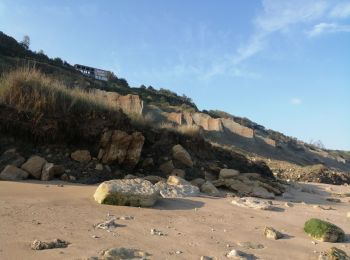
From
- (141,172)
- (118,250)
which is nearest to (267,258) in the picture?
(118,250)

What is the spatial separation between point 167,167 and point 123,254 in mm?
5611

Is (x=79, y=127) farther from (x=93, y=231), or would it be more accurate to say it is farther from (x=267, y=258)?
(x=267, y=258)

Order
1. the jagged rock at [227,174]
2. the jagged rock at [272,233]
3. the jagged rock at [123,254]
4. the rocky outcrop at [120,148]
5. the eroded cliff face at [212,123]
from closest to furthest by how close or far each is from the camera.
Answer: the jagged rock at [123,254], the jagged rock at [272,233], the rocky outcrop at [120,148], the jagged rock at [227,174], the eroded cliff face at [212,123]

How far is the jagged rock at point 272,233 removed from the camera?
19.6 ft

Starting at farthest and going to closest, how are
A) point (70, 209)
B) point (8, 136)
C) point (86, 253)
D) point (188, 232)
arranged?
point (8, 136), point (70, 209), point (188, 232), point (86, 253)

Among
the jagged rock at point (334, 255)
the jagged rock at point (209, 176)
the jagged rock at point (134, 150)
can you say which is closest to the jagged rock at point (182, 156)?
the jagged rock at point (209, 176)

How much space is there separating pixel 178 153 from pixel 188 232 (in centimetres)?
515

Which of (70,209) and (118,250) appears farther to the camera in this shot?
(70,209)

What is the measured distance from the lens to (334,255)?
17.4 feet

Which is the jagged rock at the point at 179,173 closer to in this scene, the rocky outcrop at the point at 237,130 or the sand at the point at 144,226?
the sand at the point at 144,226

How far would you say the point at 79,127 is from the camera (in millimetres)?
9508

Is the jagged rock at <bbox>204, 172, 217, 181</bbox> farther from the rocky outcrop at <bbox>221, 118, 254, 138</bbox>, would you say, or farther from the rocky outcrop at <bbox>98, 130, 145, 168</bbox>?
the rocky outcrop at <bbox>221, 118, 254, 138</bbox>

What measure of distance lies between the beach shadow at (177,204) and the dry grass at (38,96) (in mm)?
3344

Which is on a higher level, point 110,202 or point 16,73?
point 16,73
